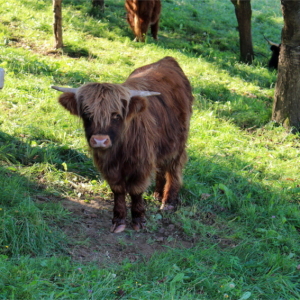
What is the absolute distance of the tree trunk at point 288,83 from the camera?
720cm

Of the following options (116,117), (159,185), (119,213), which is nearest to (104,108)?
(116,117)

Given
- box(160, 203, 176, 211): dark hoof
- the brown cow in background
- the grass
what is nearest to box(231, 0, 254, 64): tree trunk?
the grass

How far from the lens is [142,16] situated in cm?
1089

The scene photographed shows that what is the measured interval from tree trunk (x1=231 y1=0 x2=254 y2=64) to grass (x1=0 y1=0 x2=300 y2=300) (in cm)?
28

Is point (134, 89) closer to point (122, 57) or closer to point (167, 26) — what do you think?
point (122, 57)

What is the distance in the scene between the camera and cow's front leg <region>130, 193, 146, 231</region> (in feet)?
15.2

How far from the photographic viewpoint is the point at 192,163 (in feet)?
19.7

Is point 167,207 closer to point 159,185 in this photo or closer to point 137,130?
point 159,185

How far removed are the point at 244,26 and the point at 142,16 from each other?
2379 millimetres

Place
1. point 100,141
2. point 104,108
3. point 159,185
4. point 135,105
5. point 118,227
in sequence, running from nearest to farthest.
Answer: point 100,141
point 104,108
point 135,105
point 118,227
point 159,185

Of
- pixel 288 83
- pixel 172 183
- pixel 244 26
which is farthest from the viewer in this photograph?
pixel 244 26

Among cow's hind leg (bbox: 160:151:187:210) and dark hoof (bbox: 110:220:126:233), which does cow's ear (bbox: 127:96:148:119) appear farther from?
cow's hind leg (bbox: 160:151:187:210)

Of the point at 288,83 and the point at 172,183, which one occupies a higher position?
the point at 288,83

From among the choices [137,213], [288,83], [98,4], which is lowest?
[137,213]
